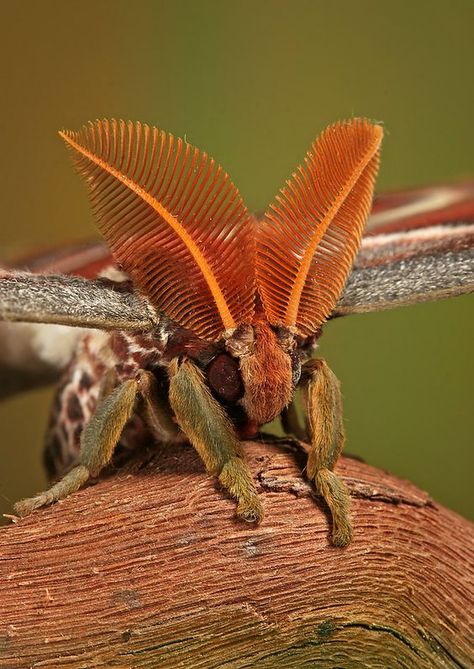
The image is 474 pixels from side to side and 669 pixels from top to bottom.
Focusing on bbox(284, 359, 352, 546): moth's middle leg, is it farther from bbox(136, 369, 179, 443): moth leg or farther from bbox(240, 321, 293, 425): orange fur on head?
bbox(136, 369, 179, 443): moth leg

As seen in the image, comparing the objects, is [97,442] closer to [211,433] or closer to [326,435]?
[211,433]

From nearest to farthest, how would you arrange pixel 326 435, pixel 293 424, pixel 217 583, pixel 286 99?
pixel 217 583 < pixel 326 435 < pixel 293 424 < pixel 286 99

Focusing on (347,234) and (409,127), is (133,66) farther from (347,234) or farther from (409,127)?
(347,234)

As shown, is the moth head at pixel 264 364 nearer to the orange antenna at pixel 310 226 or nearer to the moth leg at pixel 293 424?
the orange antenna at pixel 310 226

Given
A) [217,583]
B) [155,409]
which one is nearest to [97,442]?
[155,409]

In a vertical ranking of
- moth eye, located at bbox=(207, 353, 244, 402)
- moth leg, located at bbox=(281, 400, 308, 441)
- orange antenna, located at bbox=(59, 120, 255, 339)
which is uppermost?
orange antenna, located at bbox=(59, 120, 255, 339)

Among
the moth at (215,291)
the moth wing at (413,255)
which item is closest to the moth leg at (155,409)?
the moth at (215,291)

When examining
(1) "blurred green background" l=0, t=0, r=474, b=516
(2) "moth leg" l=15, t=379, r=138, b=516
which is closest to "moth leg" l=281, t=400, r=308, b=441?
(2) "moth leg" l=15, t=379, r=138, b=516
